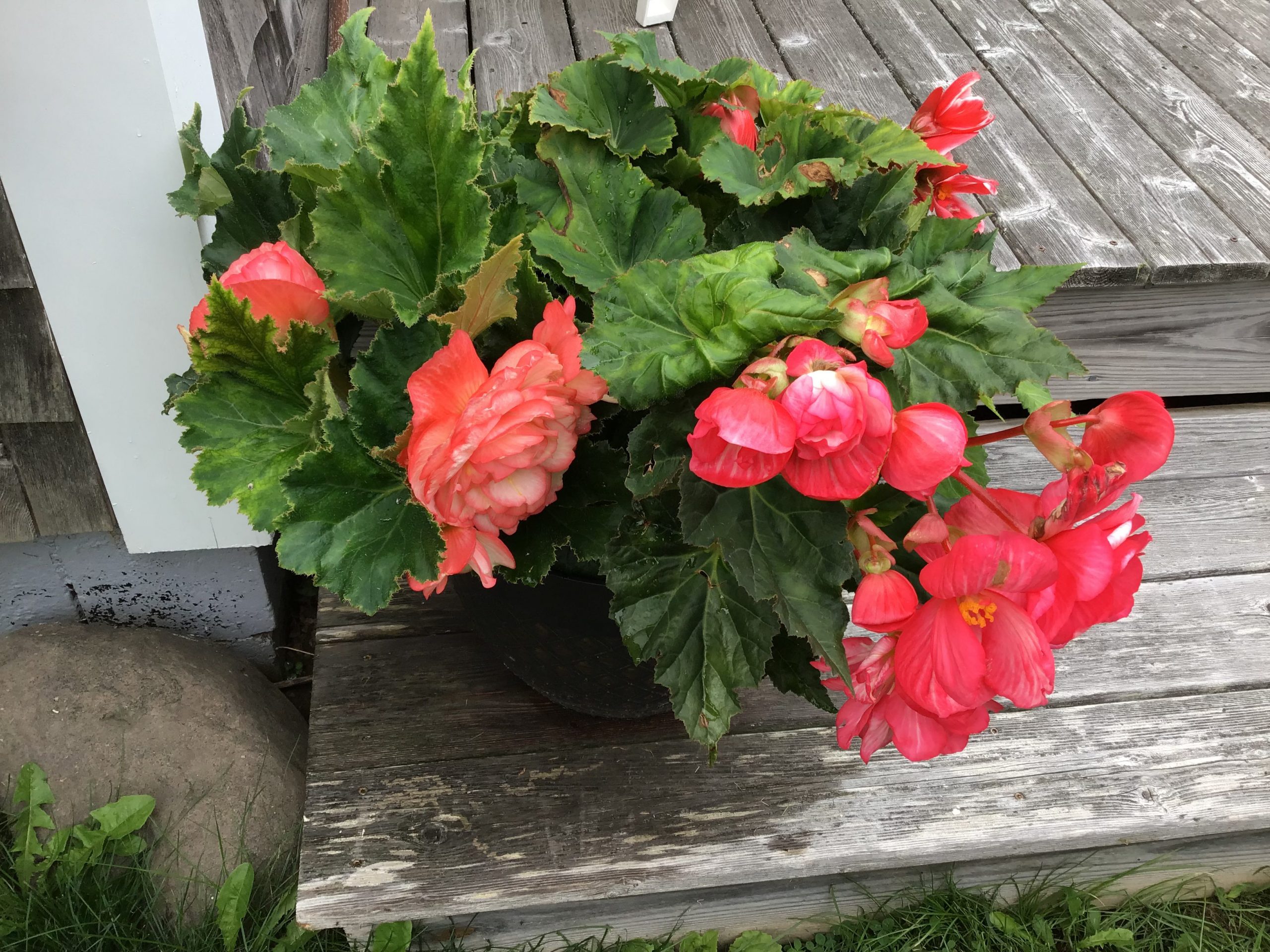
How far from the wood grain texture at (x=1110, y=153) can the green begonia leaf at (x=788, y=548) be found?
1.01 meters

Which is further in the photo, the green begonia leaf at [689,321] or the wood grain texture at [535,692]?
the wood grain texture at [535,692]

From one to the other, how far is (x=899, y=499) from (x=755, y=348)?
174 mm

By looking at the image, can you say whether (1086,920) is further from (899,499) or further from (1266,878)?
(899,499)

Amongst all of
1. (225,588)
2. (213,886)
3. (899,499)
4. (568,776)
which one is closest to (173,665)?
(225,588)

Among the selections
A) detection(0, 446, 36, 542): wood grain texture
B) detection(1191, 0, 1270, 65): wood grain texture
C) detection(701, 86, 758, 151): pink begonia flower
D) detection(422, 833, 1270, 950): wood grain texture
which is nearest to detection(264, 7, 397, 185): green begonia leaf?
detection(701, 86, 758, 151): pink begonia flower

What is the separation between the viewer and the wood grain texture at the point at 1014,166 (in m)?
1.33

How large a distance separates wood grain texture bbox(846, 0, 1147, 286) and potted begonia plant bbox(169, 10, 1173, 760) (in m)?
0.68

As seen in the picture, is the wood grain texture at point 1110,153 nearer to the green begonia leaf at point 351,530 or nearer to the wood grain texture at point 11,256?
the green begonia leaf at point 351,530

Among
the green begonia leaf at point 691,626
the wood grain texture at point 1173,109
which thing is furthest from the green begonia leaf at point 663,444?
the wood grain texture at point 1173,109

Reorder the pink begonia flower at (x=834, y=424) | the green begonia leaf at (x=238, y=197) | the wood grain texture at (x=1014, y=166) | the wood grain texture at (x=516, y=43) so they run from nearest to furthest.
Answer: the pink begonia flower at (x=834, y=424) < the green begonia leaf at (x=238, y=197) < the wood grain texture at (x=1014, y=166) < the wood grain texture at (x=516, y=43)

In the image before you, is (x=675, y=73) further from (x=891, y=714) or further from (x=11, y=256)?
(x=11, y=256)

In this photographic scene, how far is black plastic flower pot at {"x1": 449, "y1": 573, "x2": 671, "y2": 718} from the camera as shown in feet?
2.61

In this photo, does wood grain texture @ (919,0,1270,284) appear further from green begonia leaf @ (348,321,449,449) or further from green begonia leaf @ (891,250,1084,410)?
green begonia leaf @ (348,321,449,449)

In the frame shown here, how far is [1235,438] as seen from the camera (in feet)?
5.03
